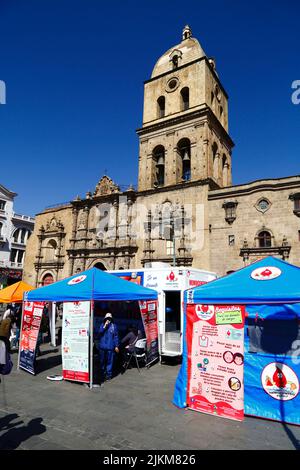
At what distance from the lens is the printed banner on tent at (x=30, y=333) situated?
31.1ft

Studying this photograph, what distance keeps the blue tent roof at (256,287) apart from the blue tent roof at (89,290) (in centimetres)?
274

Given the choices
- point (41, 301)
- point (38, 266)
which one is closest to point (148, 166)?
point (38, 266)

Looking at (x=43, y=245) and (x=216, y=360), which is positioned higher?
(x=43, y=245)

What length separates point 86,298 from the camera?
27.4 feet

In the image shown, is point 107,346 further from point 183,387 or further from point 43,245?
point 43,245

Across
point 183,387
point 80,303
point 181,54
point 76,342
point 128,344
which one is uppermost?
point 181,54

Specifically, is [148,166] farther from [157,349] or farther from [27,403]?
[27,403]

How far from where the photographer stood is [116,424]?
18.6 feet

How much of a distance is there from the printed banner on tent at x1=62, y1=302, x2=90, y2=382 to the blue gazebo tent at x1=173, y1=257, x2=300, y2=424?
9.44 ft

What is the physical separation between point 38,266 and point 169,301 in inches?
1051

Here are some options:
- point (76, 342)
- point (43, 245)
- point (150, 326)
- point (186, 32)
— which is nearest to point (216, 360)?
point (76, 342)

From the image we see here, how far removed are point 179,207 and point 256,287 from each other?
20092 mm

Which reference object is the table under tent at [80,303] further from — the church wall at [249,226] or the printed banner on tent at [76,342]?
the church wall at [249,226]

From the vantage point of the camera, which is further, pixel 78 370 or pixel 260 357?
pixel 78 370
